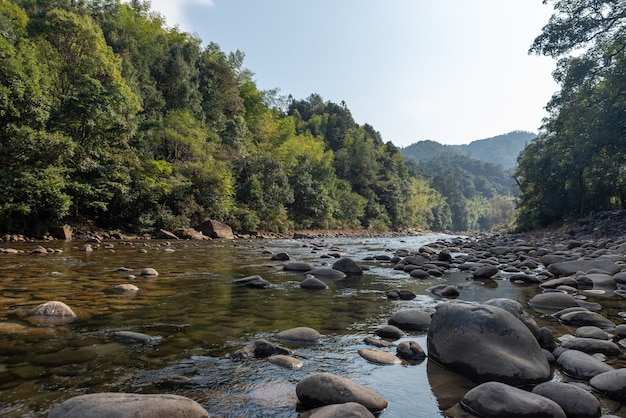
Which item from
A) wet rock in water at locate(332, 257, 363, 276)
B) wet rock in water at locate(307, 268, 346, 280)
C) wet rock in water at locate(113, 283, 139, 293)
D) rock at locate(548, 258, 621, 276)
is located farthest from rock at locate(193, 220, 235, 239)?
rock at locate(548, 258, 621, 276)

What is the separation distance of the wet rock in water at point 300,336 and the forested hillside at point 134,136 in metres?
14.0

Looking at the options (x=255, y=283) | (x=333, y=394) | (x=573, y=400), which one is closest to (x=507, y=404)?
(x=573, y=400)

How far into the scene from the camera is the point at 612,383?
8.34 feet

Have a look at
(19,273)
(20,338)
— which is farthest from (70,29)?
(20,338)

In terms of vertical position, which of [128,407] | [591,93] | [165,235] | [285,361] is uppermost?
[591,93]

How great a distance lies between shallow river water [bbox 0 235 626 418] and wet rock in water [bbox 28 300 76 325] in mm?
119

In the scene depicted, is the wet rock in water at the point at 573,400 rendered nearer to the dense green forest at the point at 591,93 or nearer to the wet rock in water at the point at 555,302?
the wet rock in water at the point at 555,302

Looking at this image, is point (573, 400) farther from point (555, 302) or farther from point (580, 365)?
point (555, 302)

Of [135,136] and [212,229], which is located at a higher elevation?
[135,136]

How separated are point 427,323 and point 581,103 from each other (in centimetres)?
2318

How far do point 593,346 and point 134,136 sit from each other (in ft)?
73.7

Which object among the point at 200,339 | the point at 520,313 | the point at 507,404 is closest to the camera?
the point at 507,404

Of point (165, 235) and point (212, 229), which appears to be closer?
point (165, 235)

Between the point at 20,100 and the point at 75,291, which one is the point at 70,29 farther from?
the point at 75,291
